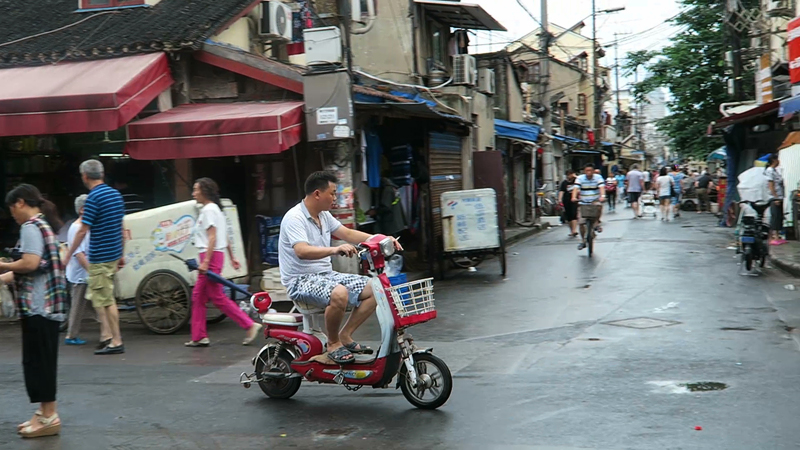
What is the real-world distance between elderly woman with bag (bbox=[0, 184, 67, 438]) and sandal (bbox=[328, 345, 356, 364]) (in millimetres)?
2051

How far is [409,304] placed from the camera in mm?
6137

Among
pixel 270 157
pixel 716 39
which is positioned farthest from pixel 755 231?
pixel 716 39

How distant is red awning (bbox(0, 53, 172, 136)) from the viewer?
11461mm

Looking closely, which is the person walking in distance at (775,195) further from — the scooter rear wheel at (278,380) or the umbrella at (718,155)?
the umbrella at (718,155)

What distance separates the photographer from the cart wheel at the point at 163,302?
1053 centimetres

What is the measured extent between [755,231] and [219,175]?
8838 millimetres

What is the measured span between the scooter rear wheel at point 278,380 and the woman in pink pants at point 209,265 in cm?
261

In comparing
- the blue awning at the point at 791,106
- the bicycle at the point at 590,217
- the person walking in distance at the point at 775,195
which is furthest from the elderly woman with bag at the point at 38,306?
the blue awning at the point at 791,106

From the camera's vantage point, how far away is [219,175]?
13.7 meters

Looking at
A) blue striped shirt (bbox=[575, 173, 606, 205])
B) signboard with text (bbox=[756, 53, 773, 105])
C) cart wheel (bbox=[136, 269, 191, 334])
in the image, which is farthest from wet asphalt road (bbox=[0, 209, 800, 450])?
signboard with text (bbox=[756, 53, 773, 105])

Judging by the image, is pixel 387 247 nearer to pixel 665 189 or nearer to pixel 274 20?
pixel 274 20

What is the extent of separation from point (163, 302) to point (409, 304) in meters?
5.48

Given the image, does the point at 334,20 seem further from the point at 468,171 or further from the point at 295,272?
the point at 295,272

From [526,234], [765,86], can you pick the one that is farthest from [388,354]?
[765,86]
